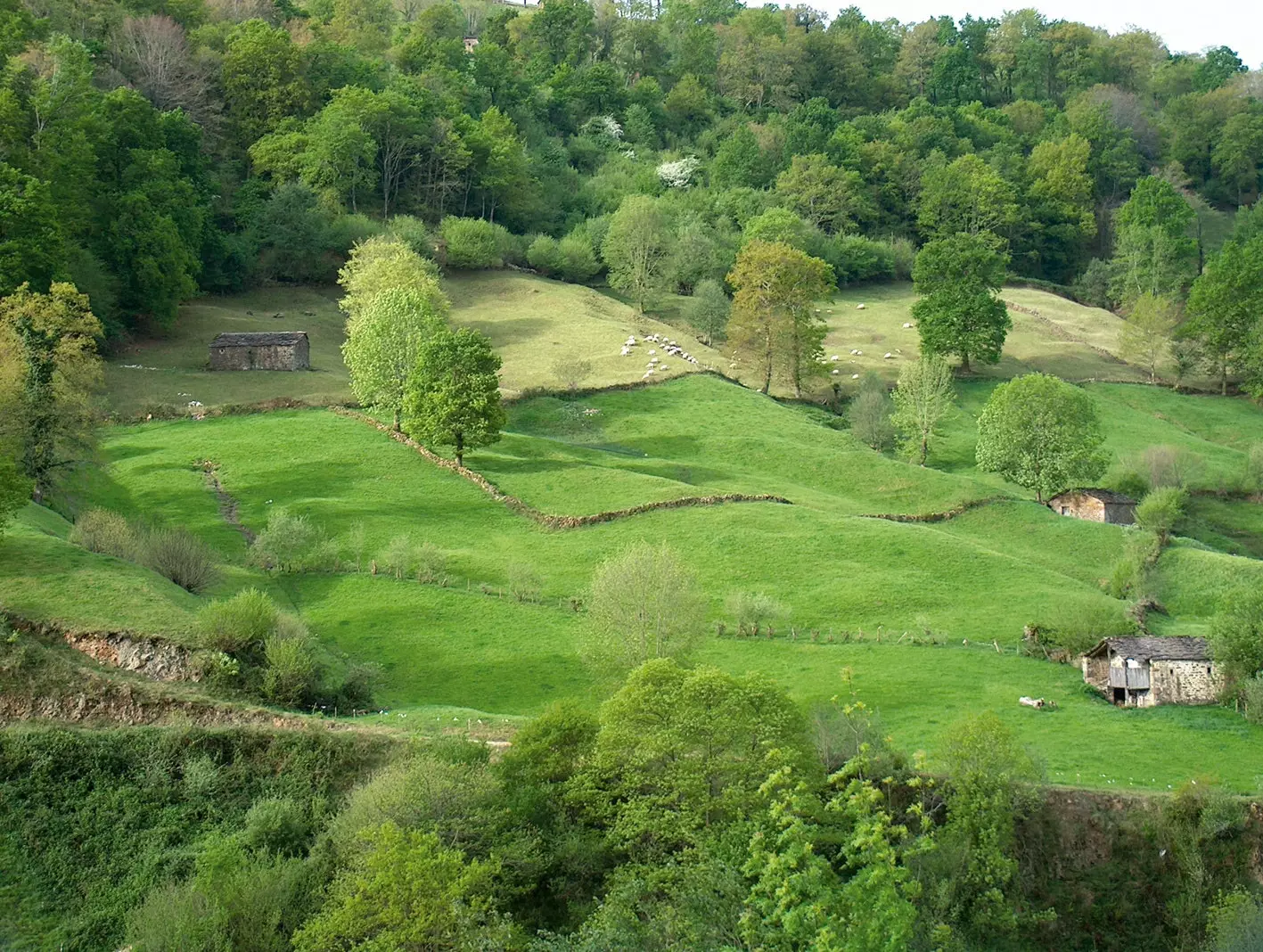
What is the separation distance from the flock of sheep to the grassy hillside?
11.7 feet

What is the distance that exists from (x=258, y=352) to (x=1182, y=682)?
52323 millimetres

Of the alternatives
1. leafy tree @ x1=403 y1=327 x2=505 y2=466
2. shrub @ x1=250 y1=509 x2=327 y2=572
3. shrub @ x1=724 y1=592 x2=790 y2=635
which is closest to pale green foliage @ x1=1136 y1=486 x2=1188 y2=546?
shrub @ x1=724 y1=592 x2=790 y2=635

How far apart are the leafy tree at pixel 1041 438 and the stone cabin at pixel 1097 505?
1.68 meters

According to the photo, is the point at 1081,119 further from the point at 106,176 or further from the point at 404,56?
the point at 106,176

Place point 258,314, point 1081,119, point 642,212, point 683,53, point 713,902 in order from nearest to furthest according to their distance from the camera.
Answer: point 713,902, point 258,314, point 642,212, point 1081,119, point 683,53

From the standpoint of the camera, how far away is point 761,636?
4619 cm

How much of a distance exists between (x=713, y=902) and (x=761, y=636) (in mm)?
18343

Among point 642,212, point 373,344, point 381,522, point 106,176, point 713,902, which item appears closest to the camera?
point 713,902

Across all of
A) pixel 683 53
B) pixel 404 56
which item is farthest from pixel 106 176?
pixel 683 53

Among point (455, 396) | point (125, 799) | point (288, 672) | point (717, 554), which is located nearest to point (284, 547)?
point (288, 672)

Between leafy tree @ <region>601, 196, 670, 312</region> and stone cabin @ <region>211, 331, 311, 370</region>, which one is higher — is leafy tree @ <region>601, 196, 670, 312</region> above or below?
above

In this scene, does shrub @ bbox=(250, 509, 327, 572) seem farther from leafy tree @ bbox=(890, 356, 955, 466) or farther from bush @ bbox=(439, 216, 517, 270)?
bush @ bbox=(439, 216, 517, 270)

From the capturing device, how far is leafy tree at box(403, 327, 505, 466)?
61.3 meters

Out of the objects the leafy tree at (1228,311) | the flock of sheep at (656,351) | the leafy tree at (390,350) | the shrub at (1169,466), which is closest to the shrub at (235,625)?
the leafy tree at (390,350)
